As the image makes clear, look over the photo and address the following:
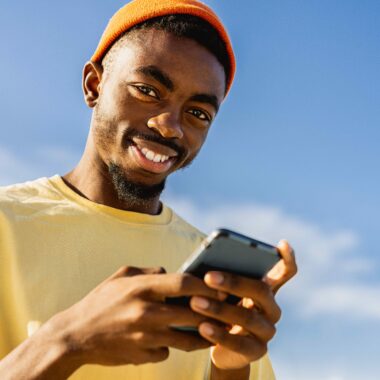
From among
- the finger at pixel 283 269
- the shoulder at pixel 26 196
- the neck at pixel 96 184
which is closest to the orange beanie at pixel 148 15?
the neck at pixel 96 184

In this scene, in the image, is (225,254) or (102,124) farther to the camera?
(102,124)

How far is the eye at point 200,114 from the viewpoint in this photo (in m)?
3.66

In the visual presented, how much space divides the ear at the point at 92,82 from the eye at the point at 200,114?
0.70 m

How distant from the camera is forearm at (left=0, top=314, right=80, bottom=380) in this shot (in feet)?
7.27

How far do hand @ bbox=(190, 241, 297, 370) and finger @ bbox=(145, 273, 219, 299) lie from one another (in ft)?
0.14

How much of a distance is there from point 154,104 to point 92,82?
2.24 feet

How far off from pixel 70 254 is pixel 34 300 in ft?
1.14

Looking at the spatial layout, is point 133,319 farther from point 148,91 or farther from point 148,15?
point 148,15

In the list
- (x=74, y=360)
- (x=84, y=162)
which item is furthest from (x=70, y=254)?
(x=74, y=360)

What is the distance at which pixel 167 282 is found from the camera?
204 centimetres

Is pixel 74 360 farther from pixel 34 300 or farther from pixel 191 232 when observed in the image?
pixel 191 232

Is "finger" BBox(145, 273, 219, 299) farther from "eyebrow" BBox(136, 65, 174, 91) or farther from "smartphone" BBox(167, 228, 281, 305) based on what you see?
"eyebrow" BBox(136, 65, 174, 91)

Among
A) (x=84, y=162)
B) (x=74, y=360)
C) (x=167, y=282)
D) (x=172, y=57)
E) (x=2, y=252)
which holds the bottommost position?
(x=74, y=360)

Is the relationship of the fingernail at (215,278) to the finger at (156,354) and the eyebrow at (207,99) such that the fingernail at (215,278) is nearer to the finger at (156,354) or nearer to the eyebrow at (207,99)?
the finger at (156,354)
